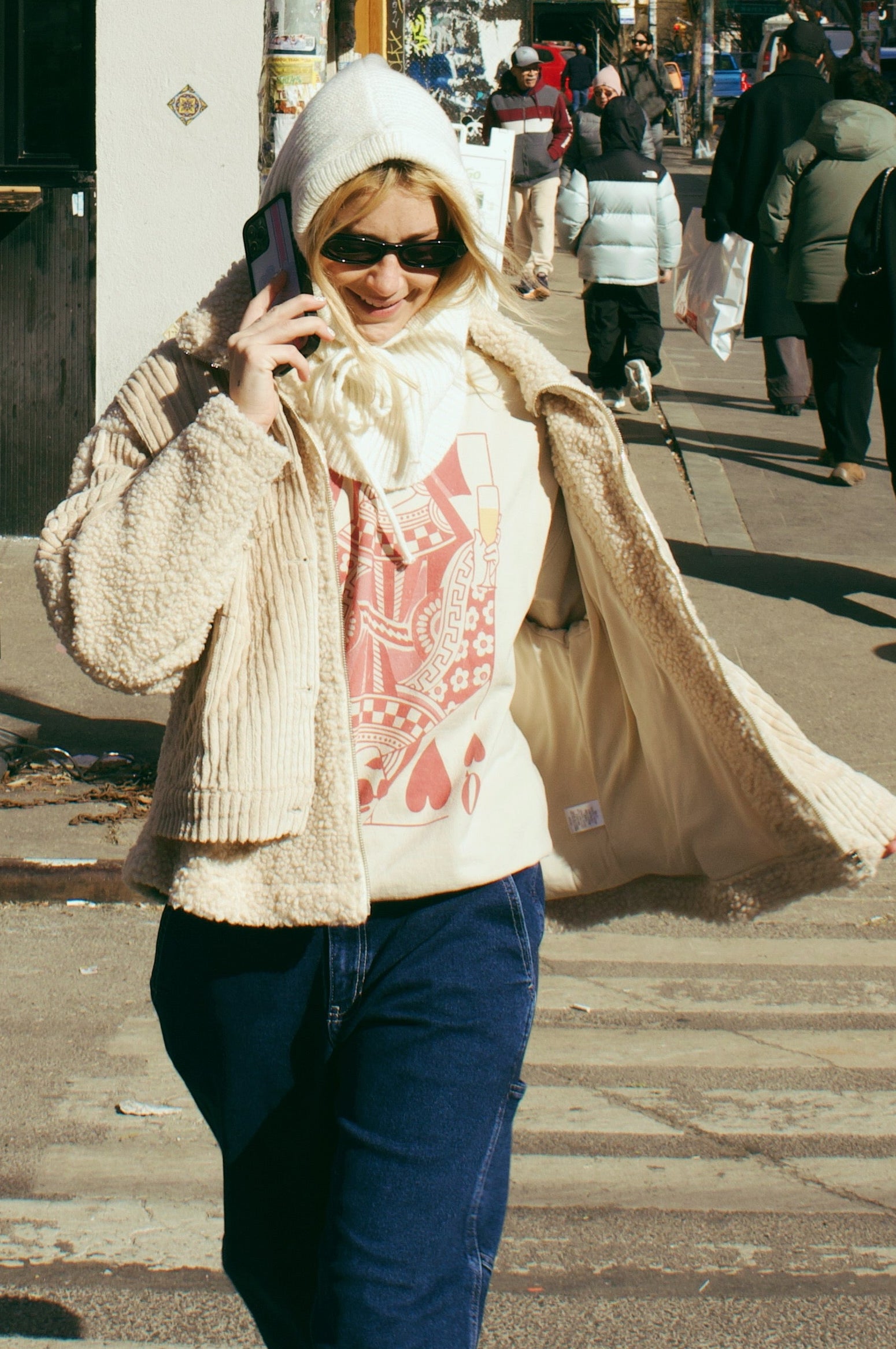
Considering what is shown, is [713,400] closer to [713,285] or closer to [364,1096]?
[713,285]

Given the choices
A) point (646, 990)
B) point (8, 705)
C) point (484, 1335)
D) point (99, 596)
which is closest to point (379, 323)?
point (99, 596)

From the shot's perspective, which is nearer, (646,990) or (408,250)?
(408,250)

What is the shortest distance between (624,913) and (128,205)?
21.3 feet

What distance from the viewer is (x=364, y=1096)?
6.55 ft

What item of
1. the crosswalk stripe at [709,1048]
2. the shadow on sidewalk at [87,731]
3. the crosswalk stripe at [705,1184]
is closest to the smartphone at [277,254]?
the crosswalk stripe at [705,1184]

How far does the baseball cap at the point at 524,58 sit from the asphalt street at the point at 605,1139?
10928 millimetres

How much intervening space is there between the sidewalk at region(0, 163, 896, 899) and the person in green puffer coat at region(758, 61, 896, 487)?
2.49 ft

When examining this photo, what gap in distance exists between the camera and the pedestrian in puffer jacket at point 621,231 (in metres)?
11.4

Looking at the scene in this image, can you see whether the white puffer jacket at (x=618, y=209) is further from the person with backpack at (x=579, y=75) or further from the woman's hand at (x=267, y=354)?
the person with backpack at (x=579, y=75)

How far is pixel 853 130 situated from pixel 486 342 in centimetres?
787

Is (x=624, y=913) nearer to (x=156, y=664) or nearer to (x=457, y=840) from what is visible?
(x=457, y=840)

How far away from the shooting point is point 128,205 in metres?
8.14

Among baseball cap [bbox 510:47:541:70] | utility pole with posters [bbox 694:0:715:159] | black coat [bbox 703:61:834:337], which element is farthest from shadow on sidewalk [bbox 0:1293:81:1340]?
utility pole with posters [bbox 694:0:715:159]

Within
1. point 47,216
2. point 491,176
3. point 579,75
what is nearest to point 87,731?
point 491,176
